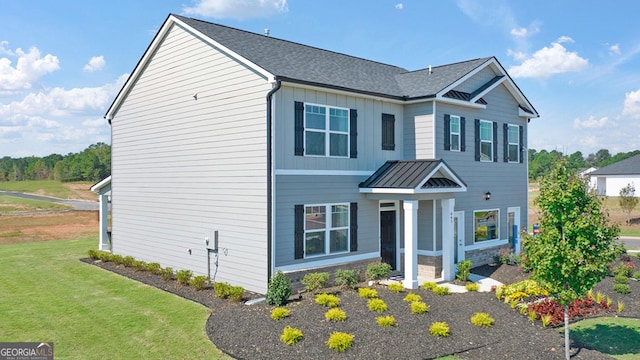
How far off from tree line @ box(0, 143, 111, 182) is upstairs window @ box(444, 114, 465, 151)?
9093 centimetres

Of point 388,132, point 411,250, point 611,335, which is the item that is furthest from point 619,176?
point 611,335

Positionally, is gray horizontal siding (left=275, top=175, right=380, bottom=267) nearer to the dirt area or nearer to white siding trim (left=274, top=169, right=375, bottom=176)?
white siding trim (left=274, top=169, right=375, bottom=176)

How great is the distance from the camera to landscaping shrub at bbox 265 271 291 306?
38.9 ft

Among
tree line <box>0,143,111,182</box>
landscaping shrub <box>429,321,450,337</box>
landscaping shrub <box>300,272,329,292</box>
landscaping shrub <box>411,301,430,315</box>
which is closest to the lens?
landscaping shrub <box>429,321,450,337</box>

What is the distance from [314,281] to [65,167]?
11344cm

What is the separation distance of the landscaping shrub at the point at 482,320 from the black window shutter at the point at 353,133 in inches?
247

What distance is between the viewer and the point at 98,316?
1172 centimetres

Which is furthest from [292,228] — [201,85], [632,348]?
[632,348]

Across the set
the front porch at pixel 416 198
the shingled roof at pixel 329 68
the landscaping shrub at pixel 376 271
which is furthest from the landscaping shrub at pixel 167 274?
the shingled roof at pixel 329 68

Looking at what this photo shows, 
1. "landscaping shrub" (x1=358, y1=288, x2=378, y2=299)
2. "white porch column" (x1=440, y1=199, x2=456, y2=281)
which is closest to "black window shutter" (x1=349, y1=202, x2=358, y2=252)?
"landscaping shrub" (x1=358, y1=288, x2=378, y2=299)

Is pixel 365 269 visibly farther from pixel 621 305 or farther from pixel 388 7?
pixel 388 7

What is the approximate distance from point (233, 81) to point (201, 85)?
69.3 inches

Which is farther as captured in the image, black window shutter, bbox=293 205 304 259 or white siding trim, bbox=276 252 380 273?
black window shutter, bbox=293 205 304 259

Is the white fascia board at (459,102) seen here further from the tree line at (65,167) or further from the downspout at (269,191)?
the tree line at (65,167)
